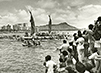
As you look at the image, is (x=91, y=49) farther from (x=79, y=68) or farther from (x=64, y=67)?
(x=64, y=67)

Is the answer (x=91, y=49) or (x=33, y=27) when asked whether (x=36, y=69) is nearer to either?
(x=91, y=49)

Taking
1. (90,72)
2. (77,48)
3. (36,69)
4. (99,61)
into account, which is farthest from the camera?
(36,69)

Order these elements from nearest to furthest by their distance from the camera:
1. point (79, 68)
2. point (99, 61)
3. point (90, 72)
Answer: point (99, 61) → point (90, 72) → point (79, 68)

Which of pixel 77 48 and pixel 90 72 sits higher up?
pixel 77 48

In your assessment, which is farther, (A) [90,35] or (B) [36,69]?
(B) [36,69]

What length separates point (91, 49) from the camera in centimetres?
650

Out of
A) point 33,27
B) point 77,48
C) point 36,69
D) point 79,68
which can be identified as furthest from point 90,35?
point 33,27

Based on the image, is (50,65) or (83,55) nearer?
(83,55)

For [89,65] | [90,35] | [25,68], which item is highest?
[90,35]

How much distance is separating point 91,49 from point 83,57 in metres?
0.42

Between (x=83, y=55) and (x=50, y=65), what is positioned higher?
(x=83, y=55)

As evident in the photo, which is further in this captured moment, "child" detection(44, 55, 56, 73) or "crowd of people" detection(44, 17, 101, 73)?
"child" detection(44, 55, 56, 73)

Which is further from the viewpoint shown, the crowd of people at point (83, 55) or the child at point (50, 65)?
the child at point (50, 65)

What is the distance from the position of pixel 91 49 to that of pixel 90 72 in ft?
2.99
